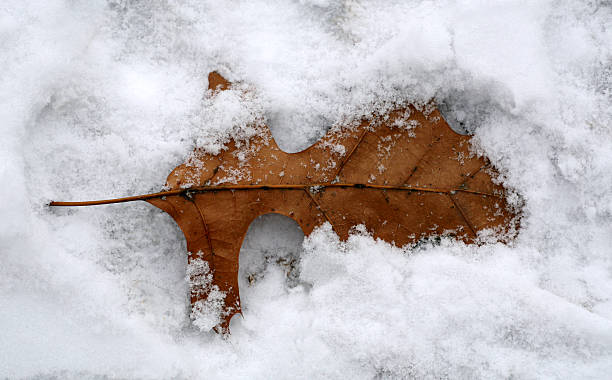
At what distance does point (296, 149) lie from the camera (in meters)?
1.72

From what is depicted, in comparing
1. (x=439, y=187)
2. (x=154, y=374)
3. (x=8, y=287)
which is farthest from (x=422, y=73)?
(x=8, y=287)

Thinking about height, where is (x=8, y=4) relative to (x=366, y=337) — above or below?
above

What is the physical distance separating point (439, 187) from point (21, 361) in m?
2.01

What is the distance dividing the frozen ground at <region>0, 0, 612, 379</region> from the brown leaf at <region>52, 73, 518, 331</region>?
101 mm

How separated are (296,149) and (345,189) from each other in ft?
1.06

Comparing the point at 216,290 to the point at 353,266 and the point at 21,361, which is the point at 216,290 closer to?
the point at 353,266

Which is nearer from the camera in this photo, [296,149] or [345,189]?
[345,189]

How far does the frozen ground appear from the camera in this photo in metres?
1.59

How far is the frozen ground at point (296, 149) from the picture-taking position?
5.23ft

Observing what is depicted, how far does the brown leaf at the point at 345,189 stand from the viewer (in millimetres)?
1571

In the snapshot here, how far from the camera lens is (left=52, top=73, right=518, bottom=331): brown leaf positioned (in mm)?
1571

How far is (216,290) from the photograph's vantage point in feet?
5.36

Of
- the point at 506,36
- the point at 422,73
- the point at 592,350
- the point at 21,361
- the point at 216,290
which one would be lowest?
the point at 21,361

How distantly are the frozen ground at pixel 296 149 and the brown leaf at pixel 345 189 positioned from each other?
0.10 meters
